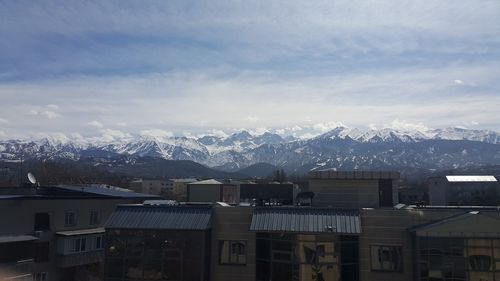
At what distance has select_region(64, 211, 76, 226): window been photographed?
3815 cm

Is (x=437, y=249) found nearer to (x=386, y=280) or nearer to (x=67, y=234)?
(x=386, y=280)

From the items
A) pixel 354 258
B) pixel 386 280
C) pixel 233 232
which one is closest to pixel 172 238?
pixel 233 232

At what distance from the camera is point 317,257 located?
83.7 feet

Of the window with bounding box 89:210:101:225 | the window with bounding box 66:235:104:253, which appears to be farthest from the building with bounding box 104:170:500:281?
the window with bounding box 89:210:101:225

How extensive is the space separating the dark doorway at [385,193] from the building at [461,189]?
344 ft

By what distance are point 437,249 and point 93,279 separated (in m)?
26.5

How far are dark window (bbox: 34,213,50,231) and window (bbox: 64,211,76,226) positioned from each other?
1.86 m

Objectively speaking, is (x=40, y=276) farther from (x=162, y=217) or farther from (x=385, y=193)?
(x=385, y=193)

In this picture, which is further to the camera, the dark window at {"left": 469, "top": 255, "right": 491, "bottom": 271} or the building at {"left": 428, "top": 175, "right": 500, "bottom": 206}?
the building at {"left": 428, "top": 175, "right": 500, "bottom": 206}

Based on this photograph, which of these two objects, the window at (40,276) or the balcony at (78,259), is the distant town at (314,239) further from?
the balcony at (78,259)

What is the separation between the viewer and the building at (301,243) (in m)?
24.3

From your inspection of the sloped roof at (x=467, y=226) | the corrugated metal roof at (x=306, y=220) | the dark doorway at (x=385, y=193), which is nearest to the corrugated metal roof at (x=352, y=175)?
the dark doorway at (x=385, y=193)

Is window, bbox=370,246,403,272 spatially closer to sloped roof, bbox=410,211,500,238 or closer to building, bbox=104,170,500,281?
building, bbox=104,170,500,281

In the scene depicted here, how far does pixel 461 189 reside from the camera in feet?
447
